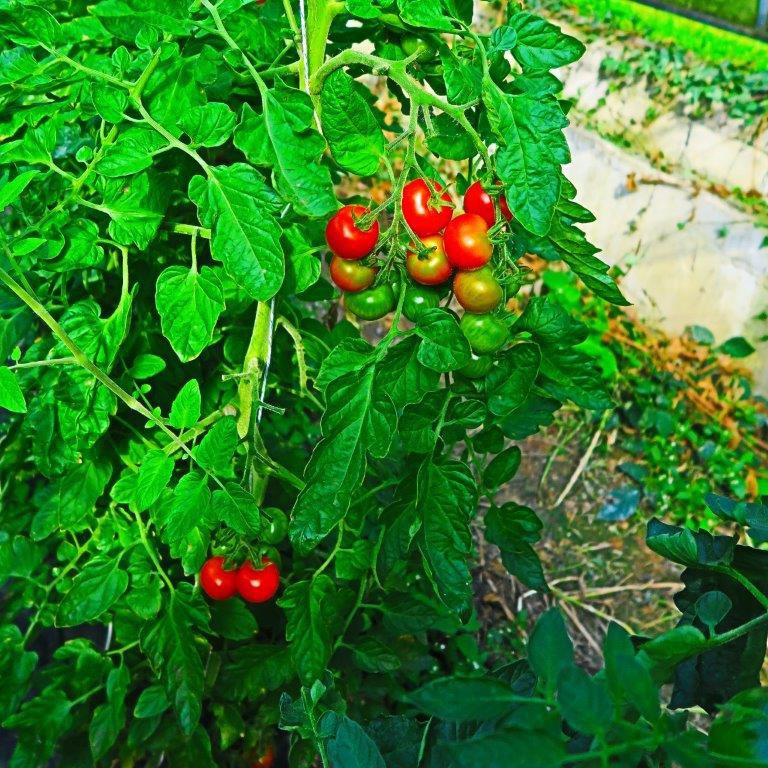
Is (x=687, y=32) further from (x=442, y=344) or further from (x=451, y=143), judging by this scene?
(x=442, y=344)

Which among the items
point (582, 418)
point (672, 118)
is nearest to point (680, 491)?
point (582, 418)

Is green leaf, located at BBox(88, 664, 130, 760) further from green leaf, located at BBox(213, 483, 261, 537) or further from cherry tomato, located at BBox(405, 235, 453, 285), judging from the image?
cherry tomato, located at BBox(405, 235, 453, 285)

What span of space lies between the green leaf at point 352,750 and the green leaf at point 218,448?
0.42 m

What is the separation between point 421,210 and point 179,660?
26.5 inches

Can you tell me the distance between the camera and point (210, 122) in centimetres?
79

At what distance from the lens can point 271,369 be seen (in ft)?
4.27

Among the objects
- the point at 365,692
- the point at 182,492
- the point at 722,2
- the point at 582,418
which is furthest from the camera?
the point at 722,2

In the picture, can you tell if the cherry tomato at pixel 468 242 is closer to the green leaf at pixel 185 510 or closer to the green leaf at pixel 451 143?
the green leaf at pixel 451 143

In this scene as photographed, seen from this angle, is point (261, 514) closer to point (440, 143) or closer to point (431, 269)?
point (431, 269)

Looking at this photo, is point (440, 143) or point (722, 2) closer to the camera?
point (440, 143)

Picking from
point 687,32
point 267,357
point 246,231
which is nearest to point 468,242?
point 246,231

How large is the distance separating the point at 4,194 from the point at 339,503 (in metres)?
0.50

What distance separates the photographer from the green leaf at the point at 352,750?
500 millimetres

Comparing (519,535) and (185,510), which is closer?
(185,510)
